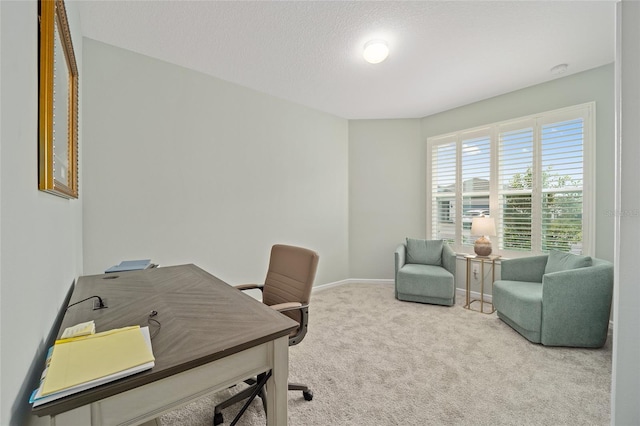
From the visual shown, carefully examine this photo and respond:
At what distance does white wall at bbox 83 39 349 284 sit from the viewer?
248 centimetres

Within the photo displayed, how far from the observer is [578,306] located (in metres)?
2.41

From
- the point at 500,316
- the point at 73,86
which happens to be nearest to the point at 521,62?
the point at 500,316

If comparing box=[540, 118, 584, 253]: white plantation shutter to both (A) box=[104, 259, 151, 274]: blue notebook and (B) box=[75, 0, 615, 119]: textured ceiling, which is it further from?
(A) box=[104, 259, 151, 274]: blue notebook

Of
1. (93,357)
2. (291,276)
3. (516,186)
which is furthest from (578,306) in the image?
(93,357)

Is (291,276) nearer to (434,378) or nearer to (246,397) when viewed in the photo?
(246,397)

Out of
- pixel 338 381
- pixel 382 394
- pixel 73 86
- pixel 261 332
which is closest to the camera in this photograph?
pixel 261 332

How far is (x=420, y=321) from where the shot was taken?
3.06 m

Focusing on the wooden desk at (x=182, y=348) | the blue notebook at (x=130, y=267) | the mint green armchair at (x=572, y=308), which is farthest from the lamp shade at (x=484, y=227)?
the blue notebook at (x=130, y=267)

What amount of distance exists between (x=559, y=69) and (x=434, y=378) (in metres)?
3.40

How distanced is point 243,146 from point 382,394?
2933mm

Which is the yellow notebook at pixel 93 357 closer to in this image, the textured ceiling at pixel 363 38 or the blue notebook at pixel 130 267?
the blue notebook at pixel 130 267

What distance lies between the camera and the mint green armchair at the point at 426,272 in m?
3.50

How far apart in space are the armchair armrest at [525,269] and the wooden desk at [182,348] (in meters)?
3.18

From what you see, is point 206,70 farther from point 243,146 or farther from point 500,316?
point 500,316
